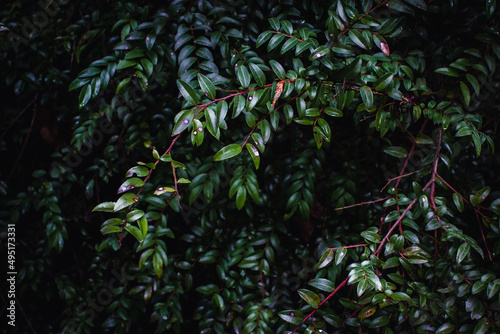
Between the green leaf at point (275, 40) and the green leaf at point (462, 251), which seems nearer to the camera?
the green leaf at point (462, 251)

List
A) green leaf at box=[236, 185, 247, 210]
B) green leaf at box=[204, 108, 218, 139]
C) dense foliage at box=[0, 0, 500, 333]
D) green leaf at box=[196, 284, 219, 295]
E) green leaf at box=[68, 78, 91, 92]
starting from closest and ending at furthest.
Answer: green leaf at box=[204, 108, 218, 139]
dense foliage at box=[0, 0, 500, 333]
green leaf at box=[236, 185, 247, 210]
green leaf at box=[68, 78, 91, 92]
green leaf at box=[196, 284, 219, 295]

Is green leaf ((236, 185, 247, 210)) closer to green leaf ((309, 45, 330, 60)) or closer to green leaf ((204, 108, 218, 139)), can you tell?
green leaf ((204, 108, 218, 139))

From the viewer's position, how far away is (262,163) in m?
1.50

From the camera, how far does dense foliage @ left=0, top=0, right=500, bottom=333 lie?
3.10 ft

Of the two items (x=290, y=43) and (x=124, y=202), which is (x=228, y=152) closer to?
(x=124, y=202)

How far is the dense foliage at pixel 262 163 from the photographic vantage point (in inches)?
37.2

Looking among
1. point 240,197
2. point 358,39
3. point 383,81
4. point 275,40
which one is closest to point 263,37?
point 275,40

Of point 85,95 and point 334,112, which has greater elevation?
point 85,95

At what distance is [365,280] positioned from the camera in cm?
84

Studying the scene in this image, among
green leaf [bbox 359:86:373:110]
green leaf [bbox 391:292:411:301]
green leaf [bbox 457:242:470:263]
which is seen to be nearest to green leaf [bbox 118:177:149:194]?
green leaf [bbox 359:86:373:110]

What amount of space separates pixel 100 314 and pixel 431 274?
145 cm

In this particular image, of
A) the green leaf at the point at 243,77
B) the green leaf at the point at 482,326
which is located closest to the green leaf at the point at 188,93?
the green leaf at the point at 243,77

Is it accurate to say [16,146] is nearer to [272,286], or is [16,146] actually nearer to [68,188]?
[68,188]

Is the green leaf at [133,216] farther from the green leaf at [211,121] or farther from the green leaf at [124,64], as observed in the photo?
the green leaf at [124,64]
